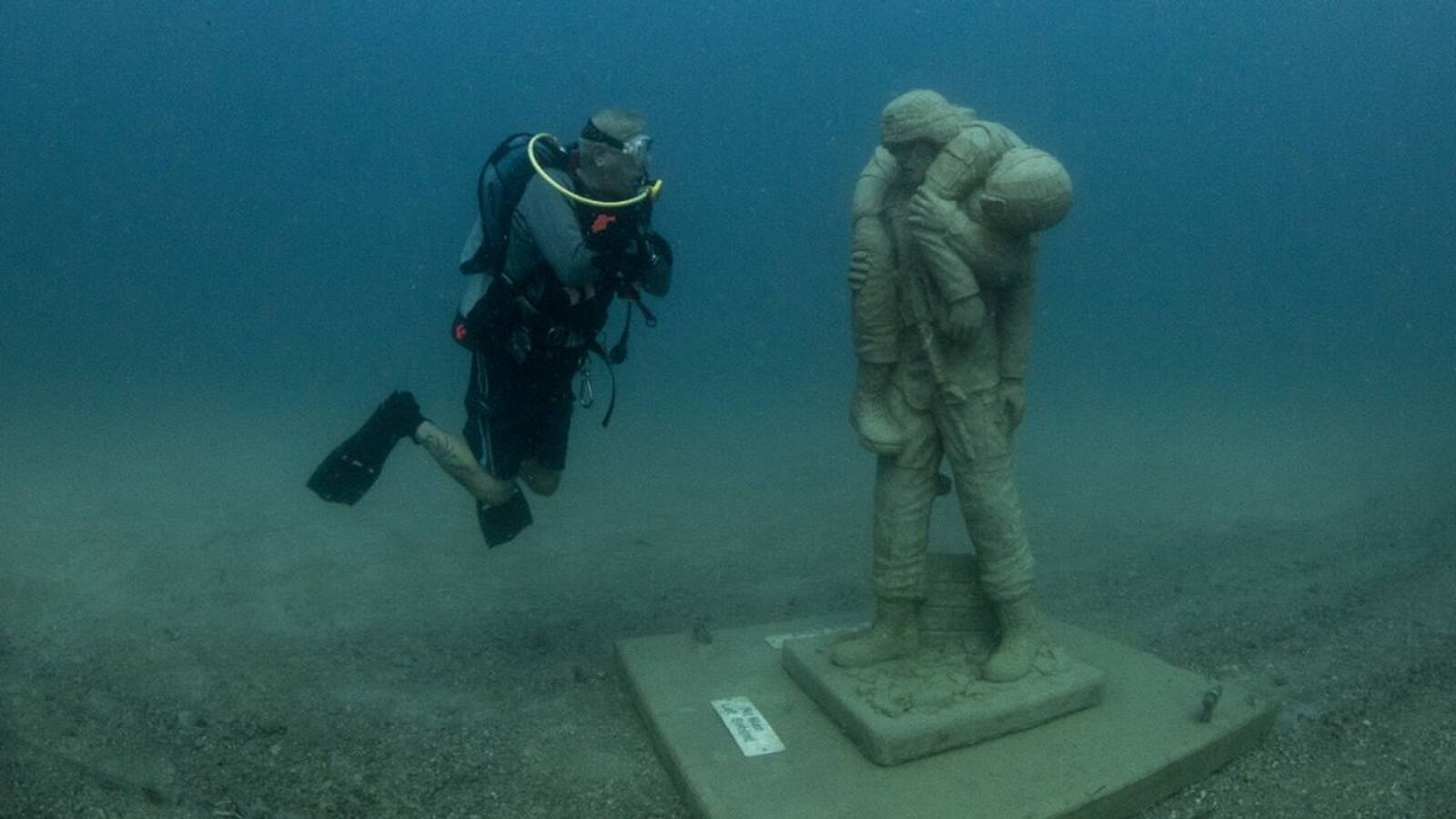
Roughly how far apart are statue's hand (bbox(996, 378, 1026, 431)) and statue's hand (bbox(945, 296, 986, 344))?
42cm

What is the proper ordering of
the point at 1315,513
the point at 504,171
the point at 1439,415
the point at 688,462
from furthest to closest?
the point at 1439,415 < the point at 688,462 < the point at 1315,513 < the point at 504,171

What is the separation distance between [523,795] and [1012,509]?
2.63m

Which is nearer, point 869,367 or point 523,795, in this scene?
point 523,795

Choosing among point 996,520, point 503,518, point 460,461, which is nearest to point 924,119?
point 996,520

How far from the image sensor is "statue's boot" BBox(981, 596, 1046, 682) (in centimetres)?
473

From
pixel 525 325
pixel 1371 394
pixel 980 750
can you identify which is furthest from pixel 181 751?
pixel 1371 394

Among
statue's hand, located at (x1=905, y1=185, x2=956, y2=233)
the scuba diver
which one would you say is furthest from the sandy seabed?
statue's hand, located at (x1=905, y1=185, x2=956, y2=233)

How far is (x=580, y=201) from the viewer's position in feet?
15.5

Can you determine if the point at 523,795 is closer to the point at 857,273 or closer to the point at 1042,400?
the point at 857,273

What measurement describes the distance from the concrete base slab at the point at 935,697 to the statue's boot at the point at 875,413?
1087mm

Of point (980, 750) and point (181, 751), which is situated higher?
point (980, 750)

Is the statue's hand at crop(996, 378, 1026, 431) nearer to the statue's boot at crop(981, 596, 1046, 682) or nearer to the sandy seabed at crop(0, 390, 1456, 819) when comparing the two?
the statue's boot at crop(981, 596, 1046, 682)

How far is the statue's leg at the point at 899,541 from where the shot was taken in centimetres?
491

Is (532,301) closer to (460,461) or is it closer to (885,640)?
(460,461)
